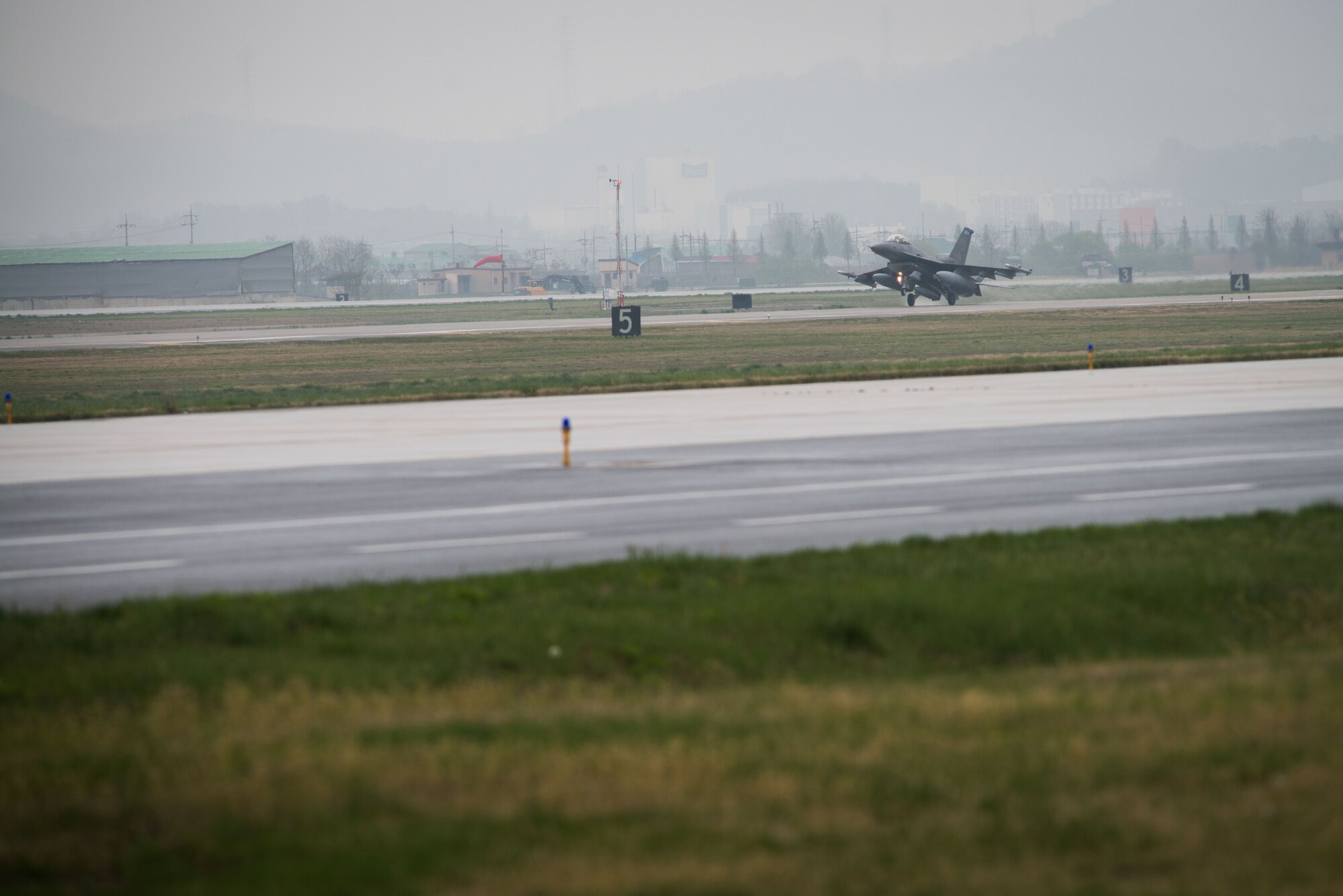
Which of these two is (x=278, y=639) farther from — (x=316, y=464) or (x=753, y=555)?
(x=316, y=464)

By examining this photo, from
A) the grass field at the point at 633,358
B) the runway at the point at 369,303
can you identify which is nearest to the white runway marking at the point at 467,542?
the grass field at the point at 633,358

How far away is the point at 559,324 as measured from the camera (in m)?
90.6

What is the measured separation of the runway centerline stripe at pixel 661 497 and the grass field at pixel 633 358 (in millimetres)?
18438

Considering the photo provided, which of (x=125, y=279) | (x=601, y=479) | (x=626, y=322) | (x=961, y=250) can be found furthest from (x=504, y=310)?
(x=601, y=479)

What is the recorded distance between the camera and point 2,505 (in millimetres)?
20297

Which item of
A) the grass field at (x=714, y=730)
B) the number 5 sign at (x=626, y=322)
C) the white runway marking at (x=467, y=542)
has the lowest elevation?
the grass field at (x=714, y=730)

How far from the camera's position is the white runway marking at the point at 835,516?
57.9ft

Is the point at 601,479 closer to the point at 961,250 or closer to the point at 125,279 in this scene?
the point at 961,250

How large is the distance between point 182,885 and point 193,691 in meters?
4.47

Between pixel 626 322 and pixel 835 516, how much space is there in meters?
53.0

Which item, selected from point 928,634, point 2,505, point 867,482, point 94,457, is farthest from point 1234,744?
point 94,457

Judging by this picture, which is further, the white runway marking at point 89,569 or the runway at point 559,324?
the runway at point 559,324

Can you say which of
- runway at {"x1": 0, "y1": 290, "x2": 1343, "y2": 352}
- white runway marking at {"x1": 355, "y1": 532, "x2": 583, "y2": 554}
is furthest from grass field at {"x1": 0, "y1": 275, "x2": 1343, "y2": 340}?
white runway marking at {"x1": 355, "y1": 532, "x2": 583, "y2": 554}

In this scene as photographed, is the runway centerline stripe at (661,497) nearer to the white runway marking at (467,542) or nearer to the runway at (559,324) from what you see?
the white runway marking at (467,542)
